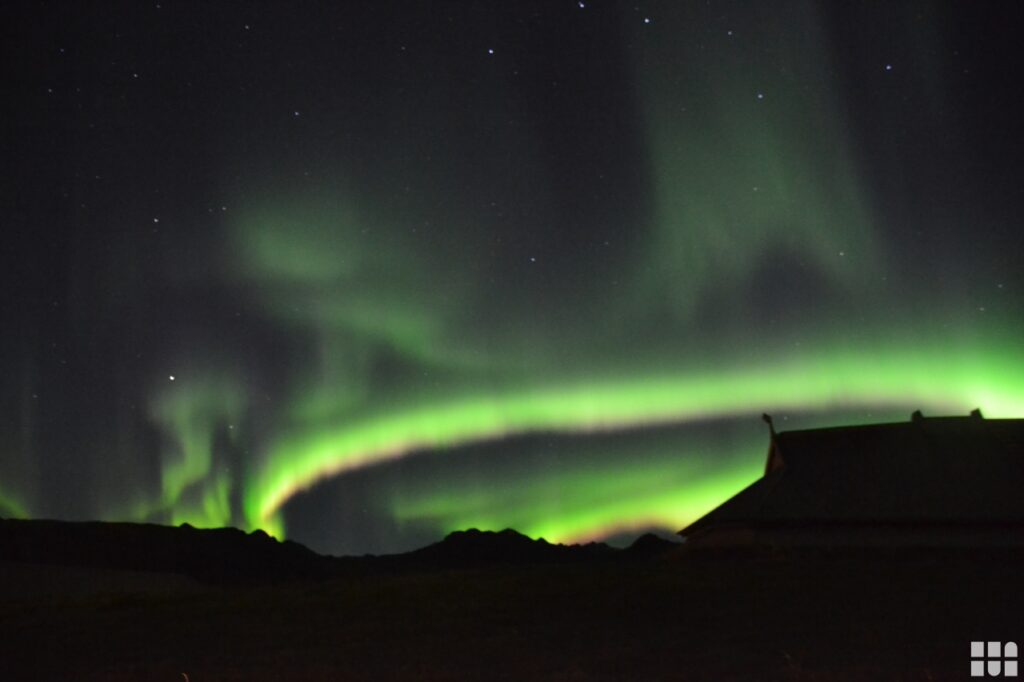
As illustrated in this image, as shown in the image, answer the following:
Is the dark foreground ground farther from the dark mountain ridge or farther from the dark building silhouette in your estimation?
the dark mountain ridge

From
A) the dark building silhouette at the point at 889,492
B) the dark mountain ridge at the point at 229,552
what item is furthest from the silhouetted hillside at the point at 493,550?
the dark building silhouette at the point at 889,492

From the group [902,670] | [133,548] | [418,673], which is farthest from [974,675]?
[133,548]

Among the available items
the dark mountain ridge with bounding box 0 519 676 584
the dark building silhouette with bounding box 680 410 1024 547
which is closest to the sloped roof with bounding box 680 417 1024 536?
the dark building silhouette with bounding box 680 410 1024 547

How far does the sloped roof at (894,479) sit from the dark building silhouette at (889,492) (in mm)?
29

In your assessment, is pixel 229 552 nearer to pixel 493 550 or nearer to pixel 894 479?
pixel 493 550

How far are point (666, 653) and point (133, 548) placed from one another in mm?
101828

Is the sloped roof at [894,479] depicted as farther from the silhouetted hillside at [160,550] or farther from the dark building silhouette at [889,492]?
the silhouetted hillside at [160,550]

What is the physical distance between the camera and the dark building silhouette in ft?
90.0

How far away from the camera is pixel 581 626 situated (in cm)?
1797

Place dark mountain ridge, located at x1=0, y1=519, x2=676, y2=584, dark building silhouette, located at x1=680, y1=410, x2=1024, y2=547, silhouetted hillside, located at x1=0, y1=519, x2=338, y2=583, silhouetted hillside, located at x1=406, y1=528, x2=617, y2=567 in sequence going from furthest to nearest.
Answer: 1. silhouetted hillside, located at x1=406, y1=528, x2=617, y2=567
2. dark mountain ridge, located at x1=0, y1=519, x2=676, y2=584
3. silhouetted hillside, located at x1=0, y1=519, x2=338, y2=583
4. dark building silhouette, located at x1=680, y1=410, x2=1024, y2=547

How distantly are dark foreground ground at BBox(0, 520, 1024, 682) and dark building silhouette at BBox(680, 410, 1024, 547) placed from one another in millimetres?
870

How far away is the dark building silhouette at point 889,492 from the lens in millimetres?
27438

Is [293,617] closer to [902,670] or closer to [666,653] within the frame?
[666,653]

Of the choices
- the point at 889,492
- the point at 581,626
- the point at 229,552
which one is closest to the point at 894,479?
the point at 889,492
